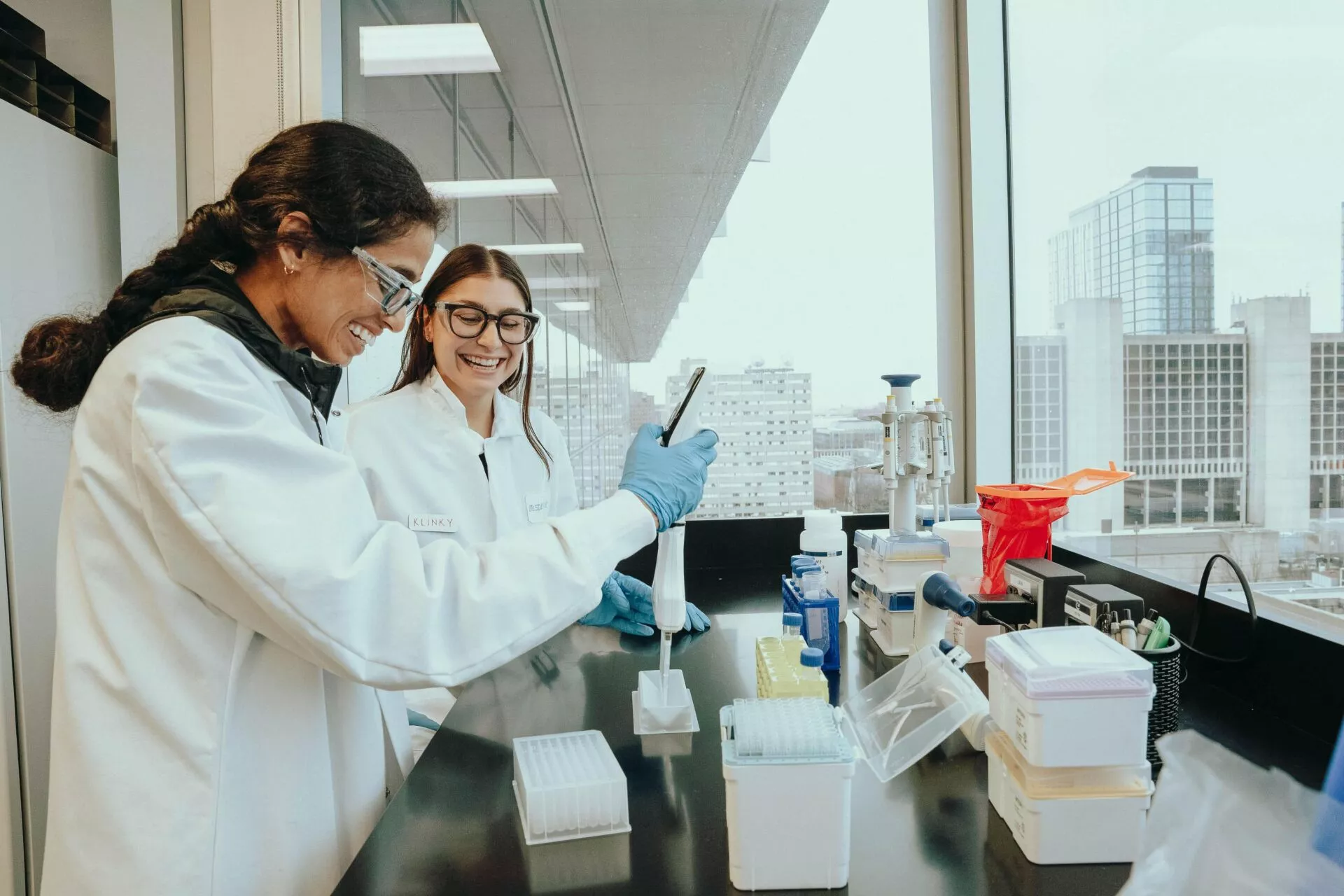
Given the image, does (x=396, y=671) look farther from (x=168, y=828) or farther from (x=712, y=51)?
(x=712, y=51)

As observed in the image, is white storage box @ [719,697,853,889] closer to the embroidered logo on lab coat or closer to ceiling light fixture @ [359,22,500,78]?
the embroidered logo on lab coat

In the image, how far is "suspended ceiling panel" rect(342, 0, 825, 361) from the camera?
8.10 ft

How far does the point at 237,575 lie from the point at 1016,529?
4.17ft

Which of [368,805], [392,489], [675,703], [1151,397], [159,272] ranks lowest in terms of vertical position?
[368,805]

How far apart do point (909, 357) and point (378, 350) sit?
5.33 ft

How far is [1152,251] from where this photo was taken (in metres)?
1.68

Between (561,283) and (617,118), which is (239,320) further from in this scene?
(617,118)

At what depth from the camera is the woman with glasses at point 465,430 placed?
1862mm

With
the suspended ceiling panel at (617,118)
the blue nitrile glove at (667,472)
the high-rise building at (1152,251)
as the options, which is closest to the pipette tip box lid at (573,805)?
the blue nitrile glove at (667,472)

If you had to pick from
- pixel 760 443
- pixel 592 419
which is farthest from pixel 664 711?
pixel 592 419

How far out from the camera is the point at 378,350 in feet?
8.08

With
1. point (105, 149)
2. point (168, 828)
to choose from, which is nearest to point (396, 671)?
point (168, 828)

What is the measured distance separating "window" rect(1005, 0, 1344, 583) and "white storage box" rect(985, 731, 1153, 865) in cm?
68

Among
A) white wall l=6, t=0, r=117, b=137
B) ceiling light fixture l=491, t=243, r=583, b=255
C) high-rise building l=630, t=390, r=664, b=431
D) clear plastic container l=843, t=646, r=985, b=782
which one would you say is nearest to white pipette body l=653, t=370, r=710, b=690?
clear plastic container l=843, t=646, r=985, b=782
